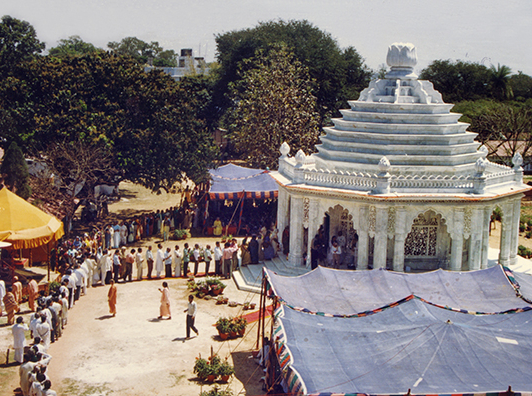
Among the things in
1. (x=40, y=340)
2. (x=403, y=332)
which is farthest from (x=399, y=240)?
(x=40, y=340)

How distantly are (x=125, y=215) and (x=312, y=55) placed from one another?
73.0 feet

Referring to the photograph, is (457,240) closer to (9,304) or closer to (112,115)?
(9,304)

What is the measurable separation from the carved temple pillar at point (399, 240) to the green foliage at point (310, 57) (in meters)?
24.0

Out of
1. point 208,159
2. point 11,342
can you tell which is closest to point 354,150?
point 208,159

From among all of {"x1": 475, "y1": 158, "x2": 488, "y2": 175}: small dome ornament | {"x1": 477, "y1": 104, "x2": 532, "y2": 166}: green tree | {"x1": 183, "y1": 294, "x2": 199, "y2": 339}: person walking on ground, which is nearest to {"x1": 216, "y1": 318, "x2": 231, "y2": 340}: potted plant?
{"x1": 183, "y1": 294, "x2": 199, "y2": 339}: person walking on ground

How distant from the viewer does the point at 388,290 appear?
18.0 metres

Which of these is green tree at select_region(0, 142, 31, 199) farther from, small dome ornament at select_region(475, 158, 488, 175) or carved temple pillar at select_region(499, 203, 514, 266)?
carved temple pillar at select_region(499, 203, 514, 266)

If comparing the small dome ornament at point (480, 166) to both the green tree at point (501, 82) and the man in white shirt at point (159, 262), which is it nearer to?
the man in white shirt at point (159, 262)

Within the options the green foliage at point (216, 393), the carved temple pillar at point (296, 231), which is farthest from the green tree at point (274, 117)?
the green foliage at point (216, 393)

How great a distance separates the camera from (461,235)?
23844mm

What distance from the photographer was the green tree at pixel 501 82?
67000 mm

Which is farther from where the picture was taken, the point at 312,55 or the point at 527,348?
the point at 312,55

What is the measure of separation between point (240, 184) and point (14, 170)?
1129 centimetres

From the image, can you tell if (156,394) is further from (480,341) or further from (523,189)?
(523,189)
